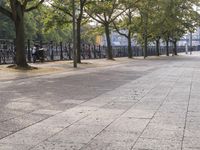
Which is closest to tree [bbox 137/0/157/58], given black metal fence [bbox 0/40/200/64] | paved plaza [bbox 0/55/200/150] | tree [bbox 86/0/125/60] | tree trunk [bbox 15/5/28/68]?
tree [bbox 86/0/125/60]

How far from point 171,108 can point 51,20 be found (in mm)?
25951

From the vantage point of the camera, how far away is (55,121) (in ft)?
26.0

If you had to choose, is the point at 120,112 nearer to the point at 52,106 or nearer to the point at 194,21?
the point at 52,106

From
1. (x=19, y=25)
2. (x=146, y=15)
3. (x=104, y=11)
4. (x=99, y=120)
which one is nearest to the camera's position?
(x=99, y=120)

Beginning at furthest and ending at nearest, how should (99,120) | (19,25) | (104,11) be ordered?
(104,11) < (19,25) < (99,120)

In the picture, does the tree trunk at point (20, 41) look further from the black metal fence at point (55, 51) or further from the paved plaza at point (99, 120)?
the paved plaza at point (99, 120)

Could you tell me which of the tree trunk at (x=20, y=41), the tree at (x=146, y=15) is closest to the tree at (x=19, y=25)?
the tree trunk at (x=20, y=41)

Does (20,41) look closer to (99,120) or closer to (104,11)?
(104,11)

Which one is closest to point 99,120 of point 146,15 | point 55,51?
point 55,51

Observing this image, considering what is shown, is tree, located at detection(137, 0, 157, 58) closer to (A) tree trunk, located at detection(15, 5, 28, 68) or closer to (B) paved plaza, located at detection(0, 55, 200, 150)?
(A) tree trunk, located at detection(15, 5, 28, 68)

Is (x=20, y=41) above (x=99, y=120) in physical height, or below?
above

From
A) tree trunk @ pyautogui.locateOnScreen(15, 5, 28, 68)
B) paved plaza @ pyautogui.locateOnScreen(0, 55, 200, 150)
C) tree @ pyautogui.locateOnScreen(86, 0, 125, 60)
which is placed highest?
tree @ pyautogui.locateOnScreen(86, 0, 125, 60)

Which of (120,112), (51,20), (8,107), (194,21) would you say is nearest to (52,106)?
(8,107)

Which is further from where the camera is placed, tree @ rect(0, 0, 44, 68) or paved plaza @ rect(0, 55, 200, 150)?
tree @ rect(0, 0, 44, 68)
